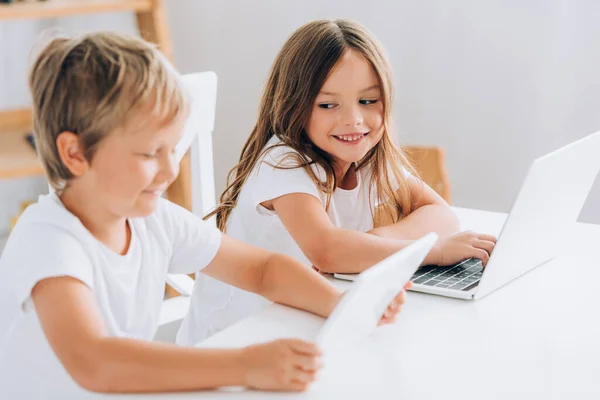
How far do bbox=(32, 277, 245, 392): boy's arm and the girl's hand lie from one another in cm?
53

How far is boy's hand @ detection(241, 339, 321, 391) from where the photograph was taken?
0.89 metres

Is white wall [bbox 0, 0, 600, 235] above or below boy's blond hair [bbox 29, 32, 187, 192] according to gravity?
below

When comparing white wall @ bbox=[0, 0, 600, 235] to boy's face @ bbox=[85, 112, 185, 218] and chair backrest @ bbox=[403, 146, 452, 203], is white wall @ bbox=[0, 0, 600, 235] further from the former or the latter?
boy's face @ bbox=[85, 112, 185, 218]

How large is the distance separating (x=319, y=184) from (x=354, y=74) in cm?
19

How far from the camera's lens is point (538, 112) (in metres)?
2.59

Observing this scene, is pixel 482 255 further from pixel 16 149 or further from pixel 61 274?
pixel 16 149

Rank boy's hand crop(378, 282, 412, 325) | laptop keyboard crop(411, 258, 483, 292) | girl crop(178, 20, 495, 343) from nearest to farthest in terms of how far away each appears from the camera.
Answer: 1. boy's hand crop(378, 282, 412, 325)
2. laptop keyboard crop(411, 258, 483, 292)
3. girl crop(178, 20, 495, 343)

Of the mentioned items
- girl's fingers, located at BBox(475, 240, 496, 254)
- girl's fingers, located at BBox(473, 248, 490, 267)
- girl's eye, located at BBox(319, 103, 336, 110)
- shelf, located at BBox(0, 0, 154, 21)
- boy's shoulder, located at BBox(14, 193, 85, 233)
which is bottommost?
girl's fingers, located at BBox(473, 248, 490, 267)

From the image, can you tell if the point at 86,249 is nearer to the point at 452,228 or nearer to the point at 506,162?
the point at 452,228

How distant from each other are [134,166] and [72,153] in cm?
7

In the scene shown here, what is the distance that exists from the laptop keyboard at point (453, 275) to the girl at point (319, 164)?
2 cm

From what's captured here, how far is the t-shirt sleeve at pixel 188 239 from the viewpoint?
1203 millimetres

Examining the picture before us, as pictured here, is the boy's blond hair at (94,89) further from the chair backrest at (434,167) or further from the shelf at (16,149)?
the shelf at (16,149)

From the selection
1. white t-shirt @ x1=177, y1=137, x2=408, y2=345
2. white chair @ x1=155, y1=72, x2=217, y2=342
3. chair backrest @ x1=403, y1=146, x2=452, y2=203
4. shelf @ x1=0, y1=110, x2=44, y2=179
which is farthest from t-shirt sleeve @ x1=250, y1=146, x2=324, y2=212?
shelf @ x1=0, y1=110, x2=44, y2=179
